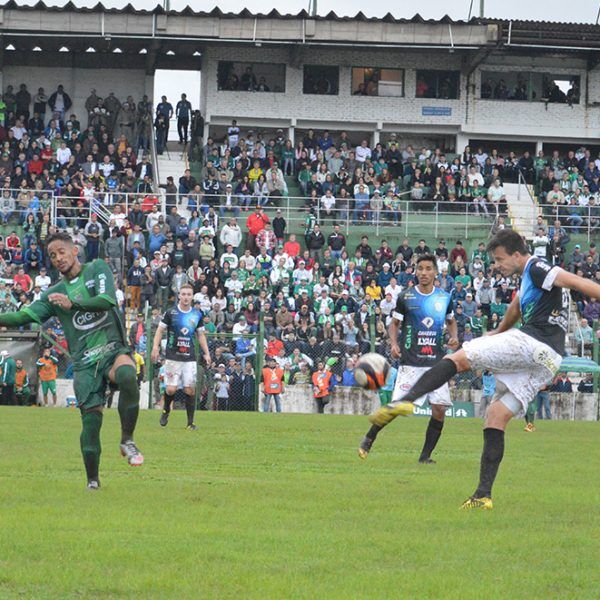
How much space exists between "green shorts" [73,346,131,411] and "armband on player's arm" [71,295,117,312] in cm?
55

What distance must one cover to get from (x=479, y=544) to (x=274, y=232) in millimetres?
30863

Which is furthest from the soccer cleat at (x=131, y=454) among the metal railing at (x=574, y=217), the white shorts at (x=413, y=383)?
the metal railing at (x=574, y=217)

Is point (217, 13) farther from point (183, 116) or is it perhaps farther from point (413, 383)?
point (413, 383)

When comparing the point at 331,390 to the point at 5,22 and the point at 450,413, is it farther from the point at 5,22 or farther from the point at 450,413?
the point at 5,22

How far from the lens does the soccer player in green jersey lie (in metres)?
10.3

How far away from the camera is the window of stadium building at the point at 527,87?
167ft

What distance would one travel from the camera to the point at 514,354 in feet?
30.5

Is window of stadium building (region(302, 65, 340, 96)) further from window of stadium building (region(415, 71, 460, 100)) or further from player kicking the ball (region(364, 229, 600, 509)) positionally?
player kicking the ball (region(364, 229, 600, 509))

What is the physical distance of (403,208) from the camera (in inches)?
1666

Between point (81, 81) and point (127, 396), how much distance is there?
4057cm

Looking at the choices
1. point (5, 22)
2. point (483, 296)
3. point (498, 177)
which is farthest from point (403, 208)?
point (5, 22)

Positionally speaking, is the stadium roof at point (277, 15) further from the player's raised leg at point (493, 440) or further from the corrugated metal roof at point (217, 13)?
the player's raised leg at point (493, 440)

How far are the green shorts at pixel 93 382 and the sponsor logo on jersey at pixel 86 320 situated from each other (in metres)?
0.28

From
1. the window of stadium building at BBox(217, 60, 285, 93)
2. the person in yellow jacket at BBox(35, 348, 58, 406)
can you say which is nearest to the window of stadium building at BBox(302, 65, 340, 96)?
the window of stadium building at BBox(217, 60, 285, 93)
